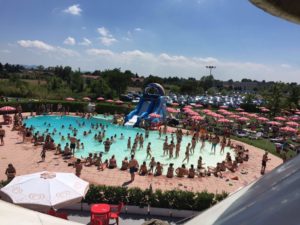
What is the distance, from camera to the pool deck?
48.9 ft

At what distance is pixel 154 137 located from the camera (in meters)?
26.7

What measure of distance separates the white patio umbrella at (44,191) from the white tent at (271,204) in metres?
5.93

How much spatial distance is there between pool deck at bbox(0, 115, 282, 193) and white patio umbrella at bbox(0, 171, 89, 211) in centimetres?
533

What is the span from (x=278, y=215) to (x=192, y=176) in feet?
47.0

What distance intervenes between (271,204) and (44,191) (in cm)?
749

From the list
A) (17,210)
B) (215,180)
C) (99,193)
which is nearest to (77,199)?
(99,193)

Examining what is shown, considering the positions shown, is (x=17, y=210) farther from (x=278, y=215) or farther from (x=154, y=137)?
(x=154, y=137)

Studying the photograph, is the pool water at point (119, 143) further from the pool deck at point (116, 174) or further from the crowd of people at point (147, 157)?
the pool deck at point (116, 174)

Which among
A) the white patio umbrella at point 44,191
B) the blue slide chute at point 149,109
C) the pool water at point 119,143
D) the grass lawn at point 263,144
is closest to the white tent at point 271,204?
the white patio umbrella at point 44,191

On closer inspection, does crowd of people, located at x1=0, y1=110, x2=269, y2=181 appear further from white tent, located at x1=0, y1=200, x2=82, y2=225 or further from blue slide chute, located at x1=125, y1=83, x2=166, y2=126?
white tent, located at x1=0, y1=200, x2=82, y2=225

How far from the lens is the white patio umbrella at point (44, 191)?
844 centimetres

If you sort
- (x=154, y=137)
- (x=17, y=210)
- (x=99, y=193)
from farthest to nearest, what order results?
(x=154, y=137)
(x=99, y=193)
(x=17, y=210)

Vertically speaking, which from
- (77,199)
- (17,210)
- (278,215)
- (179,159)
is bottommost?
(179,159)

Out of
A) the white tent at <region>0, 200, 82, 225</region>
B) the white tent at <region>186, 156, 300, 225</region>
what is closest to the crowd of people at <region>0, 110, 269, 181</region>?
the white tent at <region>0, 200, 82, 225</region>
